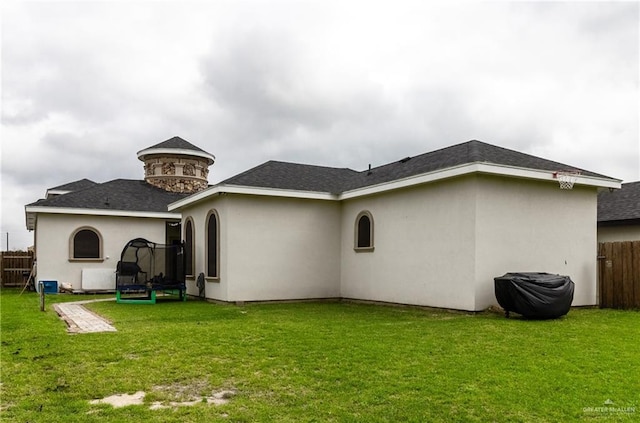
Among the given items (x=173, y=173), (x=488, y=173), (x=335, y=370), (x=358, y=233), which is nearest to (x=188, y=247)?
(x=358, y=233)

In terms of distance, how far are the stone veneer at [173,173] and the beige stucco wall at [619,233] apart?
17482 mm

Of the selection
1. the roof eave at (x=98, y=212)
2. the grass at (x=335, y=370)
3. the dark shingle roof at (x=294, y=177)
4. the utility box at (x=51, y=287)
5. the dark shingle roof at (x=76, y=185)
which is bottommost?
the utility box at (x=51, y=287)

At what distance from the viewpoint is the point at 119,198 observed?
22.1 meters

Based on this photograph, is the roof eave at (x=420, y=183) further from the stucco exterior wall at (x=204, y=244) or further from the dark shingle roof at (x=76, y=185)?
the dark shingle roof at (x=76, y=185)

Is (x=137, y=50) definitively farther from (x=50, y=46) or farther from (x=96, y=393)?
(x=96, y=393)

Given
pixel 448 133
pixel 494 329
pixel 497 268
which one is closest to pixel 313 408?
pixel 494 329

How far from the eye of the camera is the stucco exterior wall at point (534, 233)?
1150cm

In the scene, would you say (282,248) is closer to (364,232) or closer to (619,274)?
(364,232)

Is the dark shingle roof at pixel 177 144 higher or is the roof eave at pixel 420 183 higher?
the dark shingle roof at pixel 177 144

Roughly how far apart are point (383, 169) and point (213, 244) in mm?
6033

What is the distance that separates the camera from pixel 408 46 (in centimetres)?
1355

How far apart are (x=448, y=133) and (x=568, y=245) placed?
10717mm

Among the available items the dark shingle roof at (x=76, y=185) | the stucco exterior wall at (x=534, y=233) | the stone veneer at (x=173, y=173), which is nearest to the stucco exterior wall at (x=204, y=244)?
the stone veneer at (x=173, y=173)

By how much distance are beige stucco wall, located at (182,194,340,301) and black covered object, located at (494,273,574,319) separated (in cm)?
646
